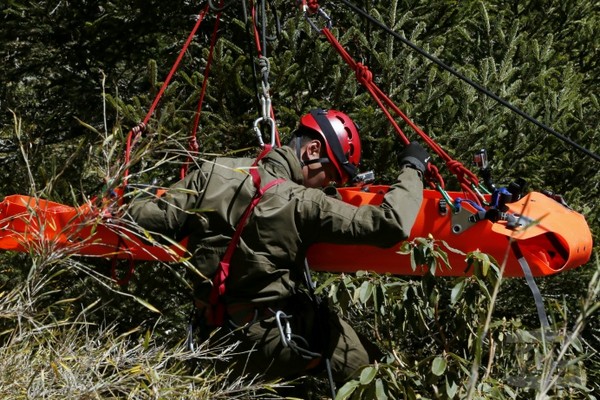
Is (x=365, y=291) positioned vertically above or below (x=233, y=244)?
below

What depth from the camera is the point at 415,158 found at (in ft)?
16.1

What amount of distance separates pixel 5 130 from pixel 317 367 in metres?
3.25

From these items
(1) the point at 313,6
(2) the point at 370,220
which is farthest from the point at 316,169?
(1) the point at 313,6

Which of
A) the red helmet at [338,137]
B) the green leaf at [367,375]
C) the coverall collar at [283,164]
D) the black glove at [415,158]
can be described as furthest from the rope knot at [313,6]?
the green leaf at [367,375]

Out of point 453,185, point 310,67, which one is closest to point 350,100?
point 310,67

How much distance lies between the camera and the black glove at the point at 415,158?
4.89 metres

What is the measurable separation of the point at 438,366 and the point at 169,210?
1546mm

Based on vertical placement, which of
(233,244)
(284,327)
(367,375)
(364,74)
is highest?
(364,74)

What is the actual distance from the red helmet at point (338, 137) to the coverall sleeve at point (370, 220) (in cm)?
49

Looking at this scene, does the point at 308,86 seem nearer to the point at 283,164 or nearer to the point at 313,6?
the point at 313,6

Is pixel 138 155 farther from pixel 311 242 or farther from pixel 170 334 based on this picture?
pixel 170 334

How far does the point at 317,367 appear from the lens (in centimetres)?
524

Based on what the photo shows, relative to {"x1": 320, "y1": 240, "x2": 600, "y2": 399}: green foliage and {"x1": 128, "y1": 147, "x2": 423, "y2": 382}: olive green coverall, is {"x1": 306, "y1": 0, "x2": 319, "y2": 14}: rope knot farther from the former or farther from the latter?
{"x1": 320, "y1": 240, "x2": 600, "y2": 399}: green foliage

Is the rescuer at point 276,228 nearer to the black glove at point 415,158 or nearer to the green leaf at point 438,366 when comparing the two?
the black glove at point 415,158
